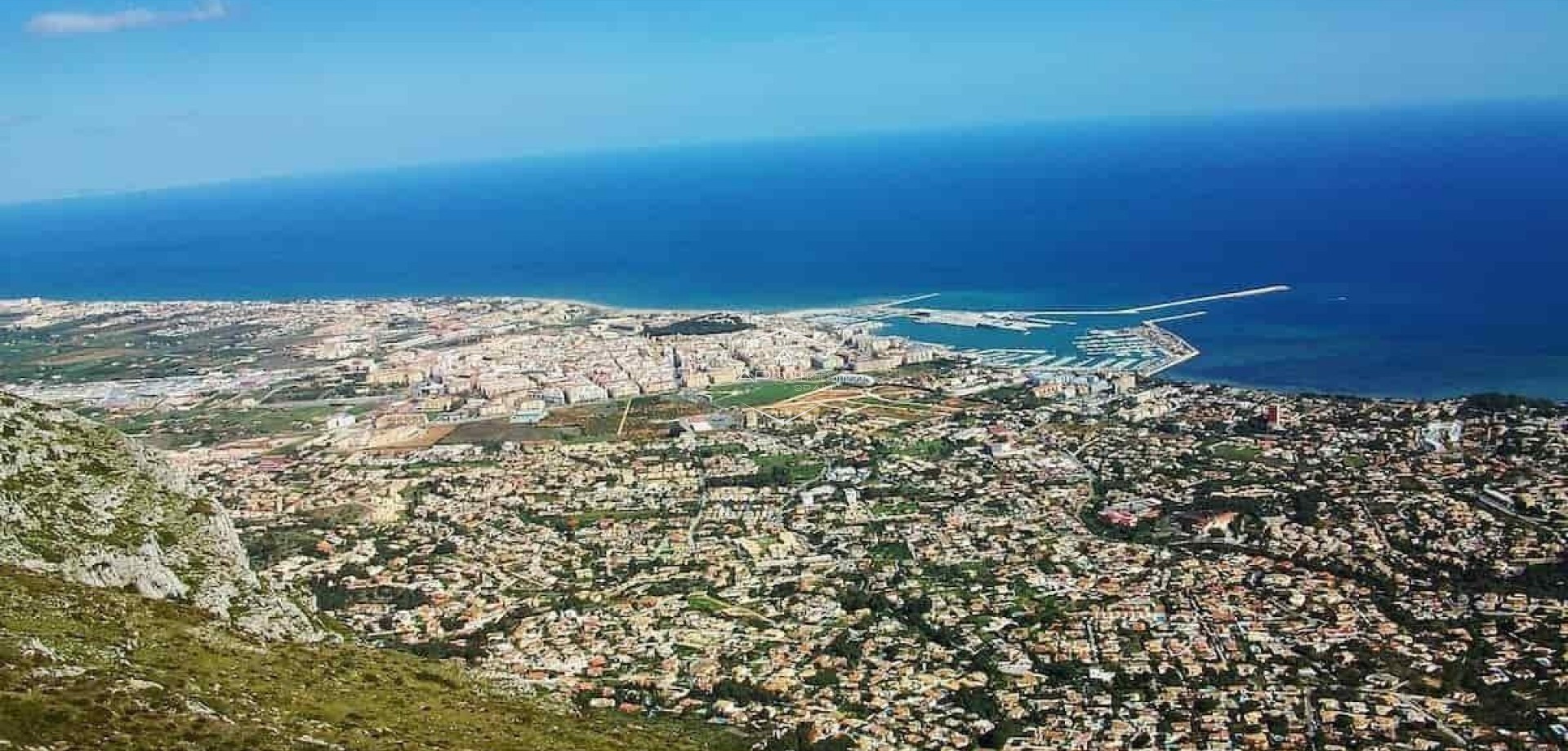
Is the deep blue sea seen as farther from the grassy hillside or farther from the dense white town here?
the grassy hillside

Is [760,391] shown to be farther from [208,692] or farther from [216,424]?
[208,692]

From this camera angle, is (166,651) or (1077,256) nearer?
(166,651)

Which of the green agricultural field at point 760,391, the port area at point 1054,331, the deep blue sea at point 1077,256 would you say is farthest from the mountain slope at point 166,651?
the deep blue sea at point 1077,256

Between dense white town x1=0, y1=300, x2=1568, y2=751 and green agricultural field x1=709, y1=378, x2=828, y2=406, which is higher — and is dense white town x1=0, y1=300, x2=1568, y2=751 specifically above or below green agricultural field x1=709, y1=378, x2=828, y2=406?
below

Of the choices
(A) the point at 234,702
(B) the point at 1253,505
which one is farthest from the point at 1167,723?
(A) the point at 234,702

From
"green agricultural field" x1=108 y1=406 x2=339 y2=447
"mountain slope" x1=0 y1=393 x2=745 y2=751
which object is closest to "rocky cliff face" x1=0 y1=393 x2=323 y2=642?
"mountain slope" x1=0 y1=393 x2=745 y2=751

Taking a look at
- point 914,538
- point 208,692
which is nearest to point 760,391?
point 914,538
